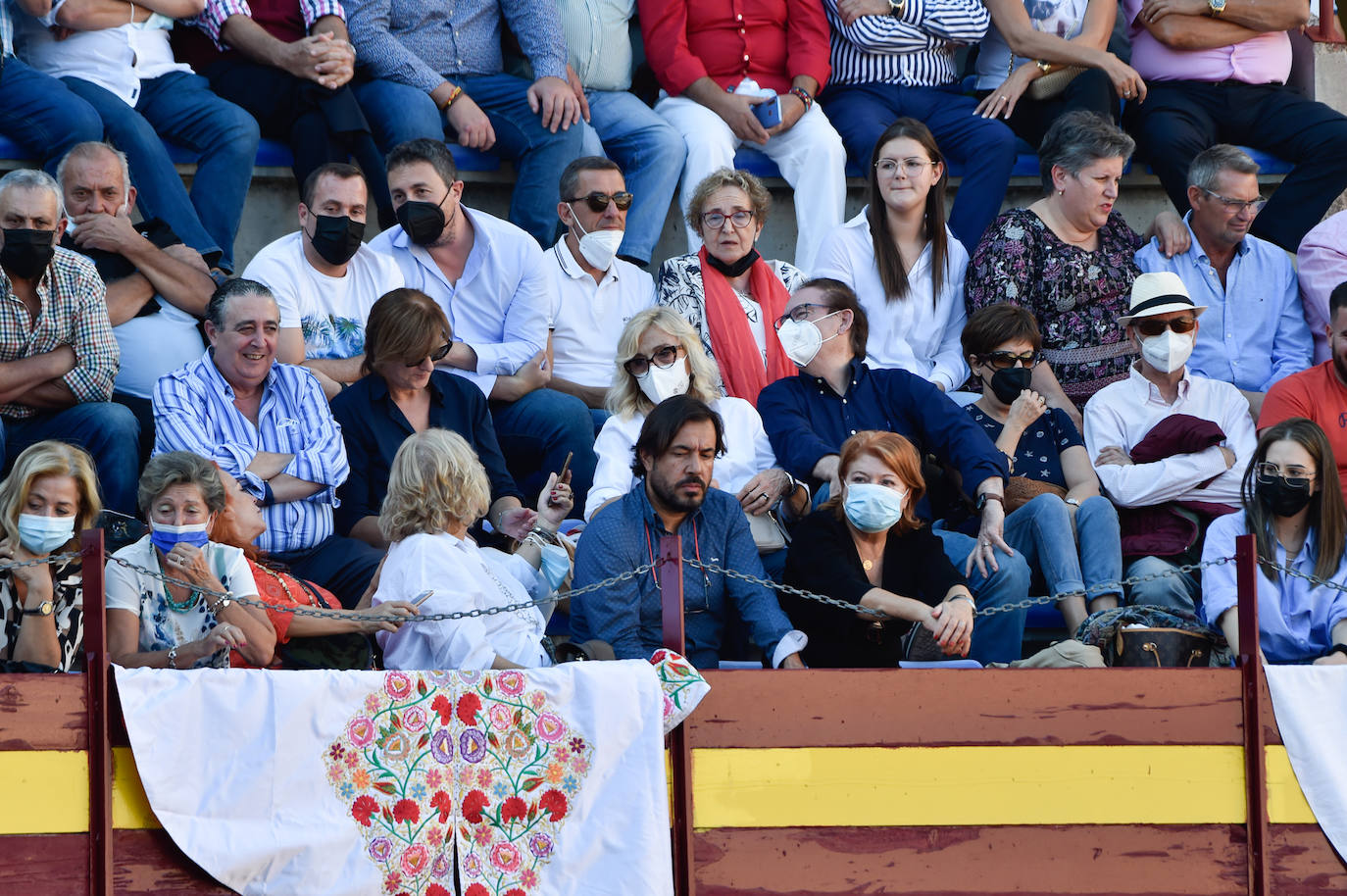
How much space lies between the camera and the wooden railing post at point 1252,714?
4.64 m

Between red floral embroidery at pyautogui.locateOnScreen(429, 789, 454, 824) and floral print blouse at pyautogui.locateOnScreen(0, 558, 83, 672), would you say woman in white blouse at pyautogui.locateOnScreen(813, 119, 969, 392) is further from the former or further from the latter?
floral print blouse at pyautogui.locateOnScreen(0, 558, 83, 672)

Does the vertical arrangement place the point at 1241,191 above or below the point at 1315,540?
above

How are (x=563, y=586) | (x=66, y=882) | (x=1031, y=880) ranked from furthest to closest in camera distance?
(x=563, y=586), (x=1031, y=880), (x=66, y=882)

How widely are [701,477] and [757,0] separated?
344cm

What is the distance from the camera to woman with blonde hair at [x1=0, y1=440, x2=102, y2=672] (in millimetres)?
4621

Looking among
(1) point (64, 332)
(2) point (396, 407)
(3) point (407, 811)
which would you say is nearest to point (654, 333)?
(2) point (396, 407)

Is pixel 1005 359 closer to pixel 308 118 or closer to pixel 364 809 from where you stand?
pixel 308 118

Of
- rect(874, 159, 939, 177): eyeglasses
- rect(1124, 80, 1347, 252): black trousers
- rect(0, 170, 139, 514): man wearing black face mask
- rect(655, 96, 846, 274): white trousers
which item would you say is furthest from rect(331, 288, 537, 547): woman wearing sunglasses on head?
rect(1124, 80, 1347, 252): black trousers

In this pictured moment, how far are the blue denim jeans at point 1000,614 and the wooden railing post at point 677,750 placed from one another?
1.30m

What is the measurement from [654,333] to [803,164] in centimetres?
185

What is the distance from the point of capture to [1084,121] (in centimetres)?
713

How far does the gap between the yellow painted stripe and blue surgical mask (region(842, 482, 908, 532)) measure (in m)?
0.83

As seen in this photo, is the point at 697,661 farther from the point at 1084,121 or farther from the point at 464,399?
the point at 1084,121

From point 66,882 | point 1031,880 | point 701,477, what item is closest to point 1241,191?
point 701,477
